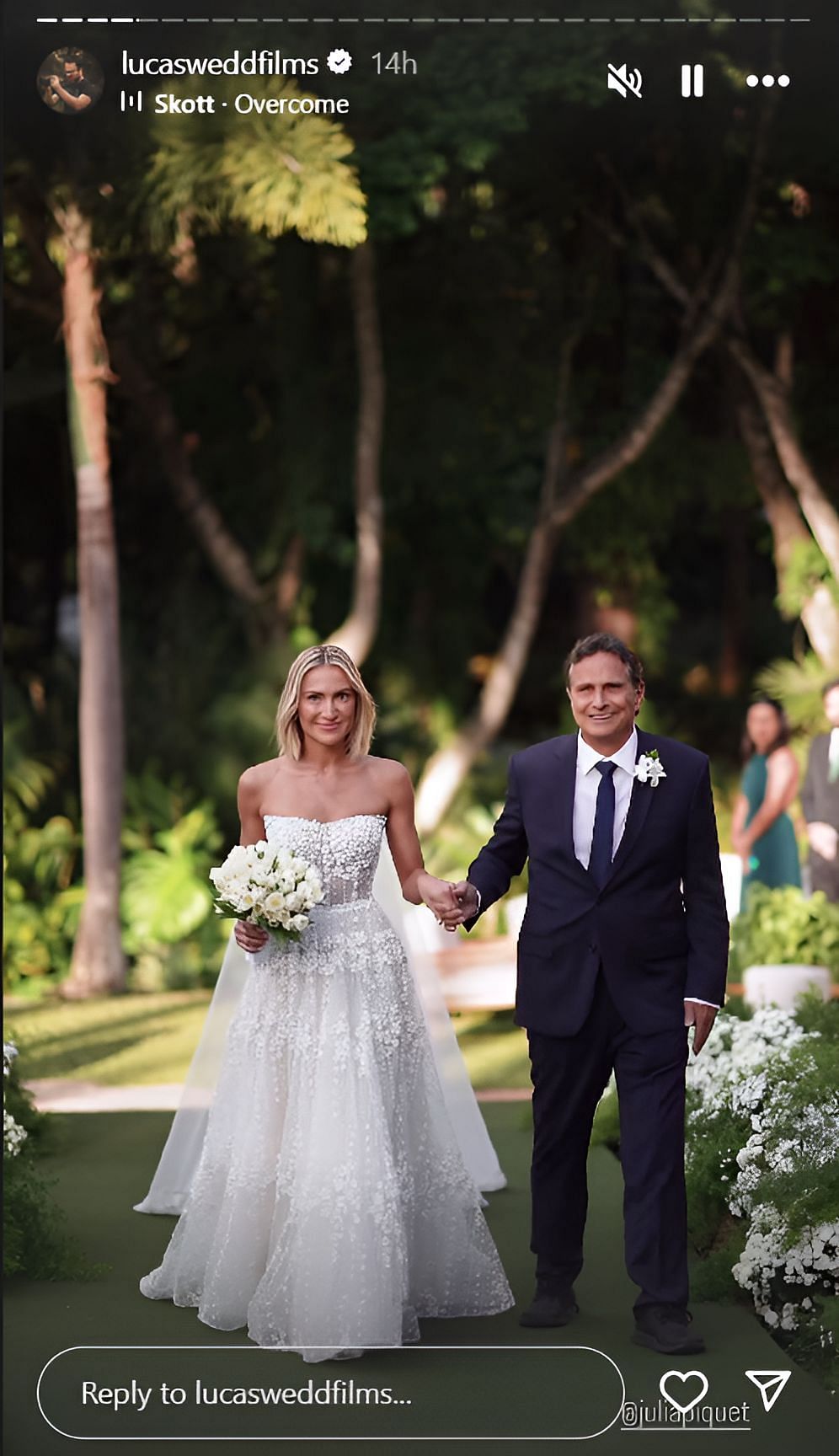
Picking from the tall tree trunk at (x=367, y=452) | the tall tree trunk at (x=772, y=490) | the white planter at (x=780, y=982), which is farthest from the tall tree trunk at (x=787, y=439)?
the white planter at (x=780, y=982)

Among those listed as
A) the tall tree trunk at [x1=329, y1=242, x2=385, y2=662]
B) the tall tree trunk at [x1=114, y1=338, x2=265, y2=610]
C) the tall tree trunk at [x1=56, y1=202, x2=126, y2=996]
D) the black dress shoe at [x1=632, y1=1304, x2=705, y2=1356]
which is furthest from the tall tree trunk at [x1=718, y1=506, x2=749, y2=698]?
the black dress shoe at [x1=632, y1=1304, x2=705, y2=1356]

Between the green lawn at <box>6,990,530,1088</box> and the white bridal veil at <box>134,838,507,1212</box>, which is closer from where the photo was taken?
the white bridal veil at <box>134,838,507,1212</box>

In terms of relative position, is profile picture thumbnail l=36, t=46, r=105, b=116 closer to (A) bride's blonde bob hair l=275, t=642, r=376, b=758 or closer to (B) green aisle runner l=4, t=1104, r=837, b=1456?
(A) bride's blonde bob hair l=275, t=642, r=376, b=758

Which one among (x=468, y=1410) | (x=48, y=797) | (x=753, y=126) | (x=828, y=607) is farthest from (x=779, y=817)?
(x=468, y=1410)

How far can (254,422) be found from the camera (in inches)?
559

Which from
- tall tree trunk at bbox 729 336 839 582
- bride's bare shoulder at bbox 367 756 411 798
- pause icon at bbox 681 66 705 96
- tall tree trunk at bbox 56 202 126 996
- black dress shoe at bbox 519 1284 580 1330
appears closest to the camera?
pause icon at bbox 681 66 705 96

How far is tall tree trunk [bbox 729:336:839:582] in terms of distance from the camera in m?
13.3

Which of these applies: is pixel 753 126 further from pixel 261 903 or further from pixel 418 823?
pixel 261 903

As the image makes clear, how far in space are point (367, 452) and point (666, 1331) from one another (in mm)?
9072

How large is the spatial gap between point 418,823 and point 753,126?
5.19 m

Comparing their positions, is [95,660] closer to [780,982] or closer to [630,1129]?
[780,982]

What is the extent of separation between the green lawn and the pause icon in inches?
229

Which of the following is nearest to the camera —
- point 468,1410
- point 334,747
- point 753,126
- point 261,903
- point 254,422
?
point 468,1410

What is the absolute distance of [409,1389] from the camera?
4.39 metres
